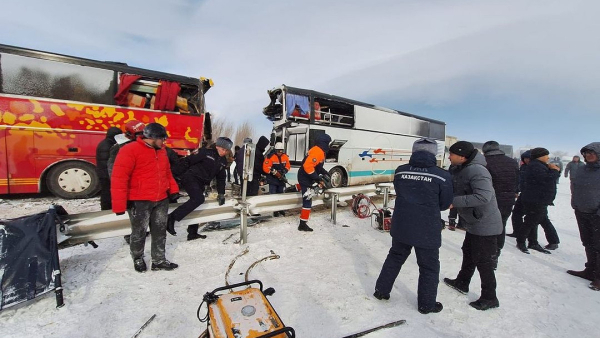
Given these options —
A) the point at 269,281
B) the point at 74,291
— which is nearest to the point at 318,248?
the point at 269,281

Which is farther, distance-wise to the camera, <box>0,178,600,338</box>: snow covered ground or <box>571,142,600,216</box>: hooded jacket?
<box>571,142,600,216</box>: hooded jacket

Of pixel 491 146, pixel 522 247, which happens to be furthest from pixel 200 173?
pixel 522 247

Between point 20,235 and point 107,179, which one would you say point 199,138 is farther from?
point 20,235

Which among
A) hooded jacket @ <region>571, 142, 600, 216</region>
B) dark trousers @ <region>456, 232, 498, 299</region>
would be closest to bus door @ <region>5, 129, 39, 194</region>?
dark trousers @ <region>456, 232, 498, 299</region>

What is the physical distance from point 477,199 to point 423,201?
0.66 m

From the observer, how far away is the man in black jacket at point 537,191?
4.62 m

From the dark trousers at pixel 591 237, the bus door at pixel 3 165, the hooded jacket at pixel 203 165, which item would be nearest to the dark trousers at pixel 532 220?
the dark trousers at pixel 591 237

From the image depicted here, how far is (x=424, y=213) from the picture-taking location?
2670mm

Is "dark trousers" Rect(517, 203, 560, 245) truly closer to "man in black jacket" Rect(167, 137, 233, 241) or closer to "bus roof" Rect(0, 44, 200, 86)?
"man in black jacket" Rect(167, 137, 233, 241)

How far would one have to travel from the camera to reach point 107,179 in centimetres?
418

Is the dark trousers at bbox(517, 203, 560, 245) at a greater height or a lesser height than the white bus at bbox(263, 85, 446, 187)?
lesser

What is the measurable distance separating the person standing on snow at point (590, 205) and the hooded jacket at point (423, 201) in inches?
110

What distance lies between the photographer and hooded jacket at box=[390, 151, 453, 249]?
8.68 ft

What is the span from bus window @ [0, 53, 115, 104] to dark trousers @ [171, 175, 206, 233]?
Result: 183 inches
